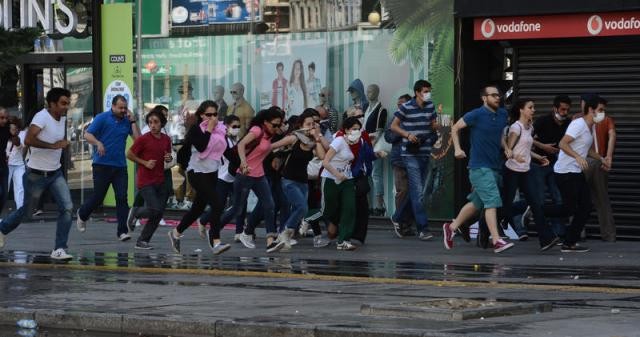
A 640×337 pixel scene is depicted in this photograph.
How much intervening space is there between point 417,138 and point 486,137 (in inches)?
89.4

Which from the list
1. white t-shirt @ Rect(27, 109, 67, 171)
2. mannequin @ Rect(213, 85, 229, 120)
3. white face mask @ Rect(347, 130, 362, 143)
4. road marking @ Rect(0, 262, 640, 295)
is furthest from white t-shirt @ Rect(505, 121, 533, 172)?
mannequin @ Rect(213, 85, 229, 120)

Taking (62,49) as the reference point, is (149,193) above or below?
below

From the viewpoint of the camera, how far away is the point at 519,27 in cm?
1891

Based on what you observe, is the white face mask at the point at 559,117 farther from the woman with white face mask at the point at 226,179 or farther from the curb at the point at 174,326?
the curb at the point at 174,326

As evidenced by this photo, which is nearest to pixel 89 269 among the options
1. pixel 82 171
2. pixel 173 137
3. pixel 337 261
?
pixel 337 261

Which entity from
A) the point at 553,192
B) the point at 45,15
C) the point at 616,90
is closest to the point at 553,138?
the point at 553,192

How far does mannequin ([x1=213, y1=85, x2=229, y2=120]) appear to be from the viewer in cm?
2200

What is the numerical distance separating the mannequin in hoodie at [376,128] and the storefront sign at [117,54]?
4.39m

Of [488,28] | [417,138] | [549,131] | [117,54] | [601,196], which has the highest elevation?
[488,28]

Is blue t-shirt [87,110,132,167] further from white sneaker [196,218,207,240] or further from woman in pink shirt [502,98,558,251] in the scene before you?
woman in pink shirt [502,98,558,251]

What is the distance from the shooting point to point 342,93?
20.9 m

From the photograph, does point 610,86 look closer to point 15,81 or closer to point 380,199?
point 380,199

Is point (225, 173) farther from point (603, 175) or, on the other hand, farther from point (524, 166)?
point (603, 175)

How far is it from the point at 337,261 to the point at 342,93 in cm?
560
